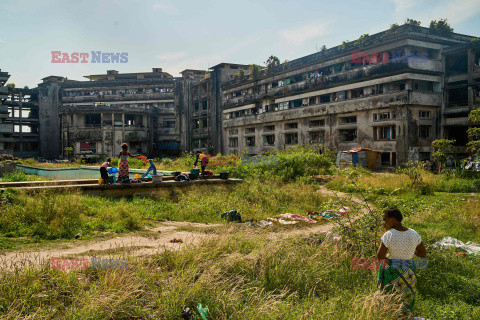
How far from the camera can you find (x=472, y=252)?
7633 mm

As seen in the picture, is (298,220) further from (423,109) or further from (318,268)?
(423,109)

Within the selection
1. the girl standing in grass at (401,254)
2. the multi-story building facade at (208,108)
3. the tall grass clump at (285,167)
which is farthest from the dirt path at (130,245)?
the multi-story building facade at (208,108)

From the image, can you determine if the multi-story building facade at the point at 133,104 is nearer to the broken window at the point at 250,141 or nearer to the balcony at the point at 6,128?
the balcony at the point at 6,128

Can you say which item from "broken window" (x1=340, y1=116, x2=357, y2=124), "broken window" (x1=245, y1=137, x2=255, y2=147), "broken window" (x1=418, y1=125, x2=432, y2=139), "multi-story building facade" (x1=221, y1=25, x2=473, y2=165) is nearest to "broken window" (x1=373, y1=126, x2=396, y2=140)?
"multi-story building facade" (x1=221, y1=25, x2=473, y2=165)

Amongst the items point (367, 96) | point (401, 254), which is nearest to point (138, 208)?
point (401, 254)

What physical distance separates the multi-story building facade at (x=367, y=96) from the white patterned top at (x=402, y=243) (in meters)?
26.0

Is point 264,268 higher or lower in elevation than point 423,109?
lower

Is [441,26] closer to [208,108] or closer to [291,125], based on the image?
[291,125]

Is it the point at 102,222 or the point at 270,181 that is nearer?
the point at 102,222

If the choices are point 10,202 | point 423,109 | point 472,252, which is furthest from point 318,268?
point 423,109

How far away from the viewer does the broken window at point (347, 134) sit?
33.6 meters

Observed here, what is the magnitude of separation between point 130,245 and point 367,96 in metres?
28.0

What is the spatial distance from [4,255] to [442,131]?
1246 inches

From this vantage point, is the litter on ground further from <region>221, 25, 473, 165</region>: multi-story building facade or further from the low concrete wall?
<region>221, 25, 473, 165</region>: multi-story building facade
